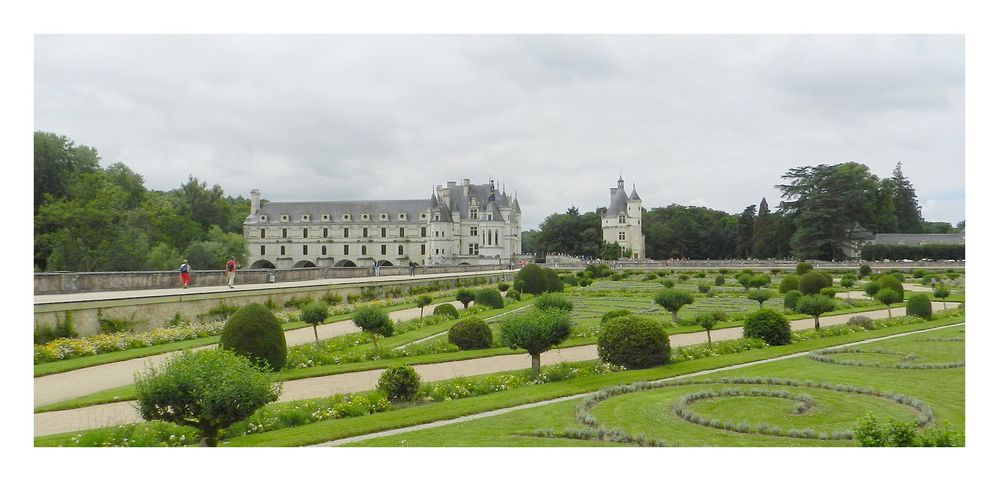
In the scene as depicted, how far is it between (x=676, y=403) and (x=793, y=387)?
2.36 meters

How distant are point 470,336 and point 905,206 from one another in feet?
268

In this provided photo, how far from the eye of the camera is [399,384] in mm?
10500

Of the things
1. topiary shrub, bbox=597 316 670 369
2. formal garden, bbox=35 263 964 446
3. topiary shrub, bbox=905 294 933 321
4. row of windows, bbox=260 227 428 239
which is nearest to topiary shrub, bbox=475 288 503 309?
formal garden, bbox=35 263 964 446

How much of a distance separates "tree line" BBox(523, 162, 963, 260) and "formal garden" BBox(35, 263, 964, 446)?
44027 millimetres

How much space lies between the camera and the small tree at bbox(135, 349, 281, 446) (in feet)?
24.6

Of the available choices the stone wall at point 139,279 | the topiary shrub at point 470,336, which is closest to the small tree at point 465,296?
the stone wall at point 139,279

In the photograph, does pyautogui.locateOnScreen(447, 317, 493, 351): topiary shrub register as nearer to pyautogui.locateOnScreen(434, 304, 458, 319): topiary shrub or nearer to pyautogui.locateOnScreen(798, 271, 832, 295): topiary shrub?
pyautogui.locateOnScreen(434, 304, 458, 319): topiary shrub

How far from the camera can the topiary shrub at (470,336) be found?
15750 millimetres

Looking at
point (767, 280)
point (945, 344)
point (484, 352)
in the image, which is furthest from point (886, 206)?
point (484, 352)

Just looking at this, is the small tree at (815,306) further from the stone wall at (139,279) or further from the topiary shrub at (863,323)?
the stone wall at (139,279)

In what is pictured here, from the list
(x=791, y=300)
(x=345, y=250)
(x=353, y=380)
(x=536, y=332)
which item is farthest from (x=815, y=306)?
(x=345, y=250)

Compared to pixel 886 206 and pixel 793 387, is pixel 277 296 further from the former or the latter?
pixel 886 206

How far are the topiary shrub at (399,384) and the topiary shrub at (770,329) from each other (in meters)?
8.87

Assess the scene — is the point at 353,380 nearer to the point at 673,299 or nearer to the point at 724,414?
the point at 724,414
